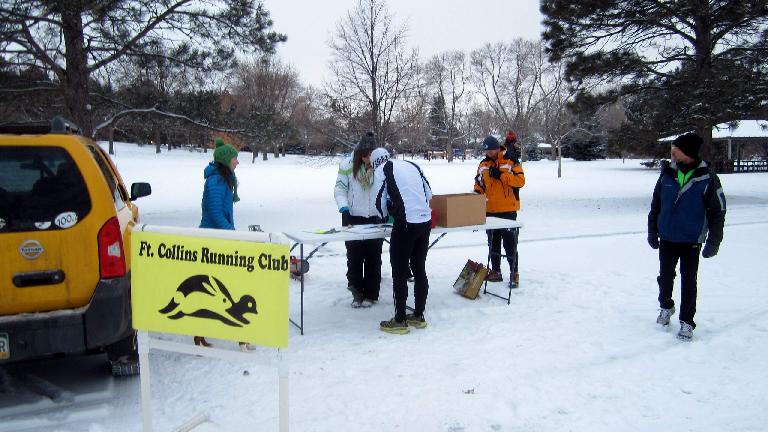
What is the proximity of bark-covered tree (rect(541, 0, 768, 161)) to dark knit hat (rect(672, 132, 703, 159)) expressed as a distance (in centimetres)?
1246

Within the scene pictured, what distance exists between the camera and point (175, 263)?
2996 millimetres

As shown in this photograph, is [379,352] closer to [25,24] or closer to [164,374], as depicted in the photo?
[164,374]

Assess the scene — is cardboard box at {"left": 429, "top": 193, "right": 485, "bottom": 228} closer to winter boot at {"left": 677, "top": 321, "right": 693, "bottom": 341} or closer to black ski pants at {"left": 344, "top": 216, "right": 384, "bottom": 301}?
black ski pants at {"left": 344, "top": 216, "right": 384, "bottom": 301}

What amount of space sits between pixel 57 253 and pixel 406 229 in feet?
9.41

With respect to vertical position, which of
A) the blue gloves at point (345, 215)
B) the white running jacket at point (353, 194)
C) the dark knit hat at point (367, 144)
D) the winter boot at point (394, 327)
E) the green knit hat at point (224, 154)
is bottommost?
the winter boot at point (394, 327)

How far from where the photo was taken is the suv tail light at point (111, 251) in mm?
3805

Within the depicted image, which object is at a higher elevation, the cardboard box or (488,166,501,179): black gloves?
(488,166,501,179): black gloves

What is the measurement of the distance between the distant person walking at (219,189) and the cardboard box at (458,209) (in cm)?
214

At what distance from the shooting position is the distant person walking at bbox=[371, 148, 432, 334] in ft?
17.3

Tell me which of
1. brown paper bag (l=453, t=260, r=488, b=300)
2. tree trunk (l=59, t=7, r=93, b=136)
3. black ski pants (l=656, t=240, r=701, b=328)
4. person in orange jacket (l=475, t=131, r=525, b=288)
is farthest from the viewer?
tree trunk (l=59, t=7, r=93, b=136)

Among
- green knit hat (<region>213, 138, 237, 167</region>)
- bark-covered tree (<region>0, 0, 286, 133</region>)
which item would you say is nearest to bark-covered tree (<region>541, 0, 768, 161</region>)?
bark-covered tree (<region>0, 0, 286, 133</region>)

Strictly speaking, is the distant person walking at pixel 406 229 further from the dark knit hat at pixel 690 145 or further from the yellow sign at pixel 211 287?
the yellow sign at pixel 211 287

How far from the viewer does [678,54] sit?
17547 mm

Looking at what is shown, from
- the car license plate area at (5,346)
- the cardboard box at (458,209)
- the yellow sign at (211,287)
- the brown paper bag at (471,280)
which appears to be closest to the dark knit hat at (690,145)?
the cardboard box at (458,209)
